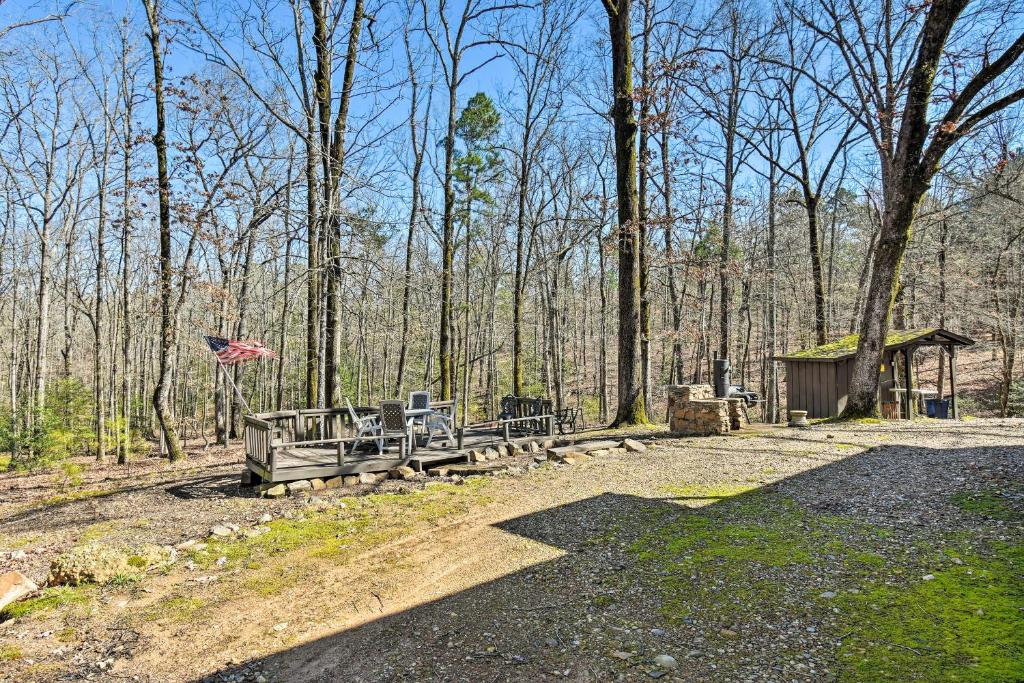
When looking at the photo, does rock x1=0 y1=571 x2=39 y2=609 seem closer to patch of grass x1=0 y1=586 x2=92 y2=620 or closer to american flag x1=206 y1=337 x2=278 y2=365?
patch of grass x1=0 y1=586 x2=92 y2=620

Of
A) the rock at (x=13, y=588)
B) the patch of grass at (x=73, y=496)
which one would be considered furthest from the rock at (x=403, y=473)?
the patch of grass at (x=73, y=496)

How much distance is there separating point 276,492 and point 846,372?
13.7 metres

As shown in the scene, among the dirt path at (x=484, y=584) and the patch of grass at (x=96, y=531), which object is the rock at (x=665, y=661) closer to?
the dirt path at (x=484, y=584)

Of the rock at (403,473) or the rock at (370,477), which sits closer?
the rock at (370,477)

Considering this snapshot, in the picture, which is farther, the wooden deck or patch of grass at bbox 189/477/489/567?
the wooden deck

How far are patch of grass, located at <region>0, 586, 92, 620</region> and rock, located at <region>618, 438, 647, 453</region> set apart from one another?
284 inches

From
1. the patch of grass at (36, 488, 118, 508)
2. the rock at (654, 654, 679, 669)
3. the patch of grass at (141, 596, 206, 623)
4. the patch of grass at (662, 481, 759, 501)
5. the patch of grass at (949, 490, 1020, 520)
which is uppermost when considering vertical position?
the patch of grass at (949, 490, 1020, 520)

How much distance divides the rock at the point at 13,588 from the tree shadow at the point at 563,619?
8.22 feet

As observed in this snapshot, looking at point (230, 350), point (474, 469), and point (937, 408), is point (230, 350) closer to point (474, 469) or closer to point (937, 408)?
point (474, 469)

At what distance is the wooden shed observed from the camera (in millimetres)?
13398

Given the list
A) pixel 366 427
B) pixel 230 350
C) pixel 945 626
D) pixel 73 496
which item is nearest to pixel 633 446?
pixel 366 427

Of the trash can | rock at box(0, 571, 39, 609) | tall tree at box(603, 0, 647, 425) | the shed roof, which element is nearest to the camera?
rock at box(0, 571, 39, 609)

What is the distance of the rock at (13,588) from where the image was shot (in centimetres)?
425

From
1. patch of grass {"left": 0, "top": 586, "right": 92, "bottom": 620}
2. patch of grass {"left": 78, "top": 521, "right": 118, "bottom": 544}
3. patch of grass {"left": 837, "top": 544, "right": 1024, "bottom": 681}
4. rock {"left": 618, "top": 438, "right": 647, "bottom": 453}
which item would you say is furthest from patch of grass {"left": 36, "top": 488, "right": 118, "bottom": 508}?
patch of grass {"left": 837, "top": 544, "right": 1024, "bottom": 681}
